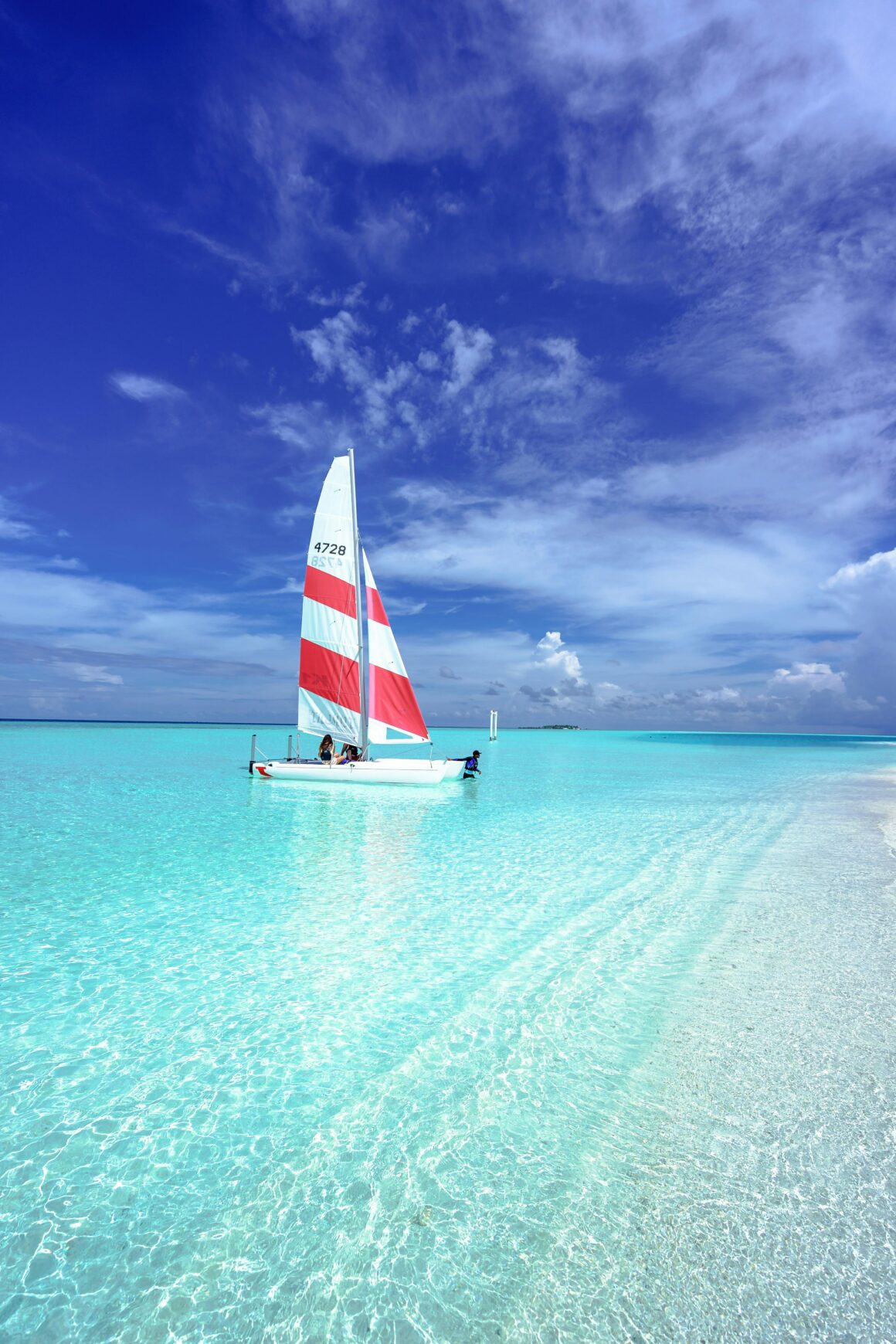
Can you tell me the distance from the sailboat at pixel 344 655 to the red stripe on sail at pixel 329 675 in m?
0.03

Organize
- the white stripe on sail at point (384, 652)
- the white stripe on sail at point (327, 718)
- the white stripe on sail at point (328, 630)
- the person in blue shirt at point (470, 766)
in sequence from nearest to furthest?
the white stripe on sail at point (328, 630)
the white stripe on sail at point (327, 718)
the white stripe on sail at point (384, 652)
the person in blue shirt at point (470, 766)

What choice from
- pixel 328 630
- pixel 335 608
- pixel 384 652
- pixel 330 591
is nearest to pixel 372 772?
pixel 384 652

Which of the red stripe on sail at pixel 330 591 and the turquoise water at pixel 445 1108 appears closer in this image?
the turquoise water at pixel 445 1108

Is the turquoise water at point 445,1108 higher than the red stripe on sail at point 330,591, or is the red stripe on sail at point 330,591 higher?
the red stripe on sail at point 330,591

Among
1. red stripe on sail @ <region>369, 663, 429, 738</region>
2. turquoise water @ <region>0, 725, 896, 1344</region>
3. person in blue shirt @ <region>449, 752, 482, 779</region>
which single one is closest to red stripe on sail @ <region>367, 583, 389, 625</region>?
red stripe on sail @ <region>369, 663, 429, 738</region>

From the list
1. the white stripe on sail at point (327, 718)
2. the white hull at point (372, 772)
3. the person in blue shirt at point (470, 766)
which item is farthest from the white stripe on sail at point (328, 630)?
the person in blue shirt at point (470, 766)

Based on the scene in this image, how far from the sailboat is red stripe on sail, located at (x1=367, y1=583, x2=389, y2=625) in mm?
30

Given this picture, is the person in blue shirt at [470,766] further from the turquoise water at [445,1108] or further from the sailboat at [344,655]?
the turquoise water at [445,1108]

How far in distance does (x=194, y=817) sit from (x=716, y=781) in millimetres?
24190

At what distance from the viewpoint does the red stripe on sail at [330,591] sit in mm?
24812

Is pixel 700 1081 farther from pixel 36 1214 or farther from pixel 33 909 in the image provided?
pixel 33 909

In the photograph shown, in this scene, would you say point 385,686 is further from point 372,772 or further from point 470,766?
point 470,766

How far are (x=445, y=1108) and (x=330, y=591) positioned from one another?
21.8 meters

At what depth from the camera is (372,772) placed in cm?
2331
